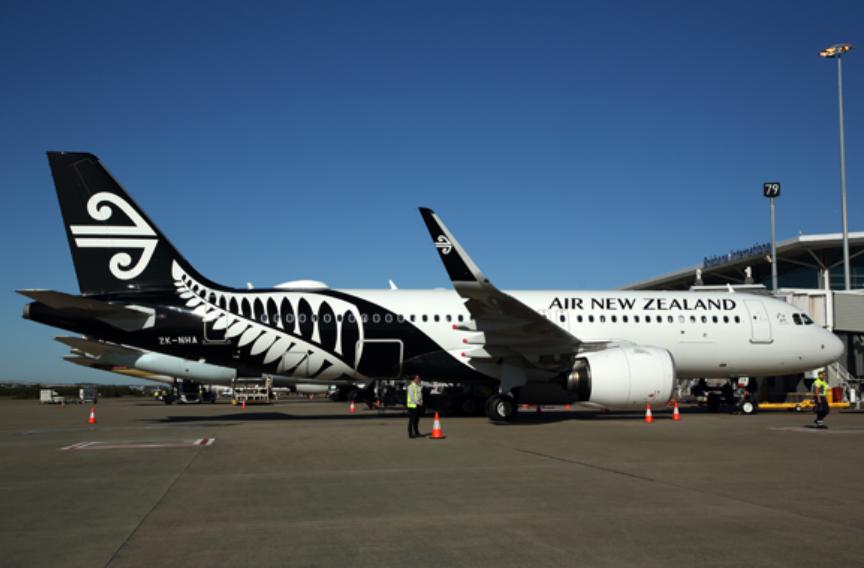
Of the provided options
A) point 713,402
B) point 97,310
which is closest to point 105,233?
point 97,310

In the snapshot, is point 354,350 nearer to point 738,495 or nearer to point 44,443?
point 44,443

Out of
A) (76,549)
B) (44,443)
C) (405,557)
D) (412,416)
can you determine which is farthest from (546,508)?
(44,443)

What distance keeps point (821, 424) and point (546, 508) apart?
12658 millimetres

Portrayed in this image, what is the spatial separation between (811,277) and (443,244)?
1701 inches

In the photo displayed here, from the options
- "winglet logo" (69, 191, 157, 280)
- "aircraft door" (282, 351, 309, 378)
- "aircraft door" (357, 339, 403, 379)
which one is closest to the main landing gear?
"aircraft door" (357, 339, 403, 379)

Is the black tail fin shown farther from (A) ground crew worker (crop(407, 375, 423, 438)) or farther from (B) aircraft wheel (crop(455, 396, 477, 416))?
(B) aircraft wheel (crop(455, 396, 477, 416))

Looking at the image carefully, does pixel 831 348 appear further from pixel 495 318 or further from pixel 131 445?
pixel 131 445

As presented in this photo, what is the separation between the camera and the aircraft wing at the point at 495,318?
1609cm

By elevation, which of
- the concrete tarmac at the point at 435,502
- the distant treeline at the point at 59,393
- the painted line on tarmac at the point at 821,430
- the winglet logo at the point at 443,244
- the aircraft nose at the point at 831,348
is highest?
the winglet logo at the point at 443,244

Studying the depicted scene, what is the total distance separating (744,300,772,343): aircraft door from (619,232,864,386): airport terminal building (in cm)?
647

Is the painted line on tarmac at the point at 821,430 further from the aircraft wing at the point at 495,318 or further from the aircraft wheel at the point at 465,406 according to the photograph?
the aircraft wheel at the point at 465,406

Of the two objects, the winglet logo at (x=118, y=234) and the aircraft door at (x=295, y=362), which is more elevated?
the winglet logo at (x=118, y=234)

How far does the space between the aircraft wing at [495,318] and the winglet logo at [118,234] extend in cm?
811

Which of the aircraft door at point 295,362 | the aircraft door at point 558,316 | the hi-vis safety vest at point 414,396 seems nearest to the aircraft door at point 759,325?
the aircraft door at point 558,316
